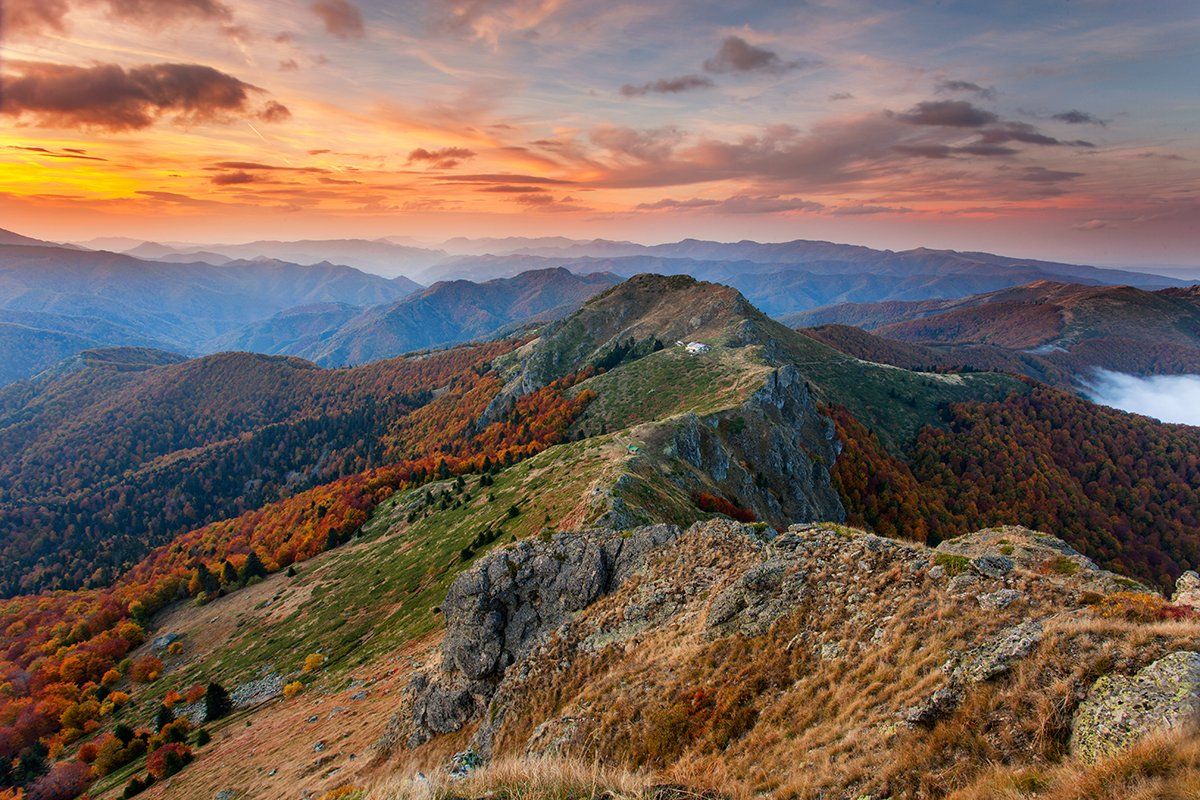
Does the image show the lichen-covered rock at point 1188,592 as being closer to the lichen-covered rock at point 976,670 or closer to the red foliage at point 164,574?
the lichen-covered rock at point 976,670

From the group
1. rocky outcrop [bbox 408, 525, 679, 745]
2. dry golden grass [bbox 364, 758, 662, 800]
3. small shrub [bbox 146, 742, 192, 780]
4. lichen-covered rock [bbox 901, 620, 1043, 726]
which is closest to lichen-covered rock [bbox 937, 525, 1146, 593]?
lichen-covered rock [bbox 901, 620, 1043, 726]

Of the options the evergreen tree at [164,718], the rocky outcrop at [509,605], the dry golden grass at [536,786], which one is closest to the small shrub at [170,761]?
the evergreen tree at [164,718]

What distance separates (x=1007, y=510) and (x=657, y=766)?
Result: 191 metres

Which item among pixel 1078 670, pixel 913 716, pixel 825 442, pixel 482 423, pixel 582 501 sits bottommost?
pixel 482 423

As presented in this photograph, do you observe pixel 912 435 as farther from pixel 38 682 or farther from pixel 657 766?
pixel 38 682

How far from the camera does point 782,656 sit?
64.1 ft

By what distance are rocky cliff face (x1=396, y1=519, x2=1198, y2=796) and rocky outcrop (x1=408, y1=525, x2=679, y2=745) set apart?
0.14 meters

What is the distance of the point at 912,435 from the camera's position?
7303 inches

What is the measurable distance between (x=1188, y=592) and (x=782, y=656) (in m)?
19.1

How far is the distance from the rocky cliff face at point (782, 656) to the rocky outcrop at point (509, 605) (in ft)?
0.46

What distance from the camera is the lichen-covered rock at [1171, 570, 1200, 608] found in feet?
68.1

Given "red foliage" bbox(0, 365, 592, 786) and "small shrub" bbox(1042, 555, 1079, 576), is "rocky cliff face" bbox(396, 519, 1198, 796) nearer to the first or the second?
"small shrub" bbox(1042, 555, 1079, 576)

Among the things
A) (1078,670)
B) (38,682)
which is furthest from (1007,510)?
(38,682)

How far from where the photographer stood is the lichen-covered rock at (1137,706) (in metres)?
9.92
